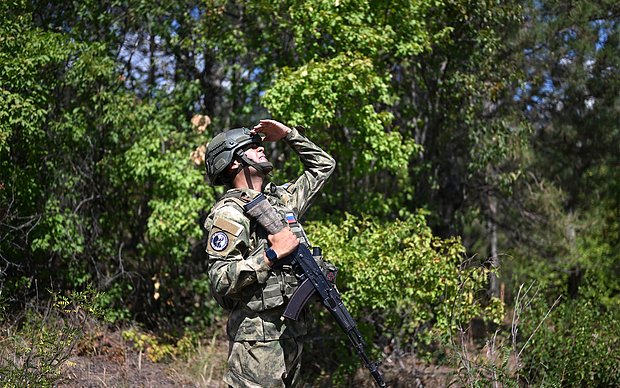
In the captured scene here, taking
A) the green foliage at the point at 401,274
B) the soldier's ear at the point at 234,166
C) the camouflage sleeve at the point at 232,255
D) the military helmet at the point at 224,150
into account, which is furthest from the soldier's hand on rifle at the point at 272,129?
the green foliage at the point at 401,274

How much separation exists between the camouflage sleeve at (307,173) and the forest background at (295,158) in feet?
6.76

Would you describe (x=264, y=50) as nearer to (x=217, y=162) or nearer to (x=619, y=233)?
(x=217, y=162)

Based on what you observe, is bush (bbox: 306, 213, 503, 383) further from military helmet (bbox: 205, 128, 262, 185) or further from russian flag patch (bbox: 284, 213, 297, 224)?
military helmet (bbox: 205, 128, 262, 185)

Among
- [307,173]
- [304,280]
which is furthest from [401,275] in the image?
[304,280]

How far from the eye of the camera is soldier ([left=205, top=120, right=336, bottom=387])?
340 centimetres

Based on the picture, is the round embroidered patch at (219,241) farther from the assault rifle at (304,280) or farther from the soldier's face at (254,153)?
the soldier's face at (254,153)

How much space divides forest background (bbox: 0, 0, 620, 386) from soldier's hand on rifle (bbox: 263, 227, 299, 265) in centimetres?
246

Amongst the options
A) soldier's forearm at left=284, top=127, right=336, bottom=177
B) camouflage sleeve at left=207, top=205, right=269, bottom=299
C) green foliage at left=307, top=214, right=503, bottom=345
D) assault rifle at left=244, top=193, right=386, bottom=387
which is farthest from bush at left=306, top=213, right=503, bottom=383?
camouflage sleeve at left=207, top=205, right=269, bottom=299

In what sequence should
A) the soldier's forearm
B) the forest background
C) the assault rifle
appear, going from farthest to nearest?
the forest background → the soldier's forearm → the assault rifle

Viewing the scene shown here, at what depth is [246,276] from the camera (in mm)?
3355

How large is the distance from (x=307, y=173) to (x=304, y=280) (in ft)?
2.66

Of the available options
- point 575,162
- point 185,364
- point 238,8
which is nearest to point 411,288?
point 185,364

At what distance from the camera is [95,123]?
7.70 metres

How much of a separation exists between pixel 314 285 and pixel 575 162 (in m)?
8.91
